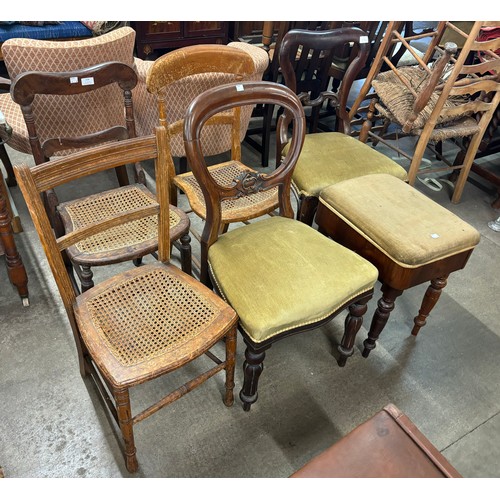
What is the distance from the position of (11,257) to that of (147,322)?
787 millimetres

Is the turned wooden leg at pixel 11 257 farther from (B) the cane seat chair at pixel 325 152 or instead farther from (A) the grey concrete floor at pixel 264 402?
(B) the cane seat chair at pixel 325 152

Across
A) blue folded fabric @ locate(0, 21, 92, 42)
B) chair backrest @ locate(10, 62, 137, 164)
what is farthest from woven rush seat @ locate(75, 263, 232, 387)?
blue folded fabric @ locate(0, 21, 92, 42)

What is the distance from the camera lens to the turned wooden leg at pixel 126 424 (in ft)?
3.62

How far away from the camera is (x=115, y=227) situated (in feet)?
4.97

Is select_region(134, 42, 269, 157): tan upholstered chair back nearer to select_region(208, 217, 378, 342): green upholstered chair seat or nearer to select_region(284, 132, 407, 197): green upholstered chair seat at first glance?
select_region(284, 132, 407, 197): green upholstered chair seat

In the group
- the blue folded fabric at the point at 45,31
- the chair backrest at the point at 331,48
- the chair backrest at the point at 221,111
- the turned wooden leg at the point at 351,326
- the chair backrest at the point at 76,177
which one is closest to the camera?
the chair backrest at the point at 76,177

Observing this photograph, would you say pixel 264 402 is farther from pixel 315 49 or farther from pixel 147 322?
pixel 315 49

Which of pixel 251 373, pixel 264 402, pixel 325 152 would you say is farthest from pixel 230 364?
pixel 325 152

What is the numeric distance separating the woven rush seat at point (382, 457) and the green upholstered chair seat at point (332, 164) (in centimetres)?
110

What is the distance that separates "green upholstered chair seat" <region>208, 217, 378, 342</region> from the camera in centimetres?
125

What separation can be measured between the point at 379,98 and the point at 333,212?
1.24 metres

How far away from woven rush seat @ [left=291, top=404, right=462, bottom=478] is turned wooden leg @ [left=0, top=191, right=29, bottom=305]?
133cm

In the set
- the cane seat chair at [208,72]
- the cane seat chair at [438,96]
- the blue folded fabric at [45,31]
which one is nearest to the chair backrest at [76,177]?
the cane seat chair at [208,72]
